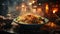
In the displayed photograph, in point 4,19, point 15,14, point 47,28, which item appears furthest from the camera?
point 15,14

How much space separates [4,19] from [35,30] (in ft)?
1.76

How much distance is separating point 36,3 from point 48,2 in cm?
22

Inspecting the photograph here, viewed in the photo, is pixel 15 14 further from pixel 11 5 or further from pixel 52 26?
pixel 52 26

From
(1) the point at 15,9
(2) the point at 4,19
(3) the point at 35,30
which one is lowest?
(3) the point at 35,30

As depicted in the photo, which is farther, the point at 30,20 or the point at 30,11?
the point at 30,11

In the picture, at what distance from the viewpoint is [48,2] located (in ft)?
8.51

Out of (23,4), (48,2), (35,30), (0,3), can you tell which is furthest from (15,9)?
(35,30)

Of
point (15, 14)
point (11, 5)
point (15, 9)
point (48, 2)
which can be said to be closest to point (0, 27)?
point (15, 14)

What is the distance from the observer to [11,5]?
8.95 feet

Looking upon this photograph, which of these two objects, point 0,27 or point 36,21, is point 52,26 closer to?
point 36,21

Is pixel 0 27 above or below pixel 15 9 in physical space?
below

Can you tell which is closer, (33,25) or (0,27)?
(33,25)

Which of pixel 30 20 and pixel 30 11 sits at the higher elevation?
pixel 30 11

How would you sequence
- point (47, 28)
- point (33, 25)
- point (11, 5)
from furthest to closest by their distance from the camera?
point (11, 5) < point (47, 28) < point (33, 25)
